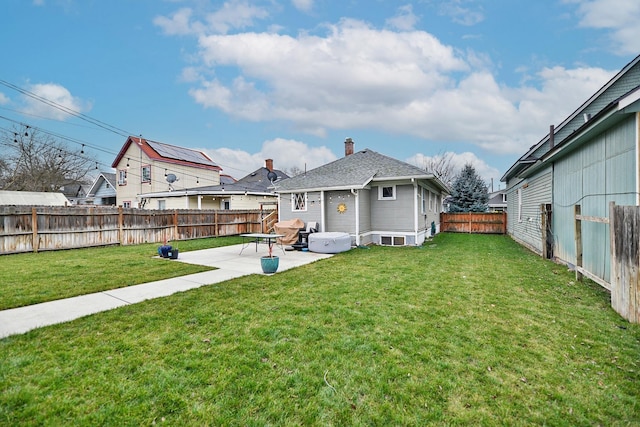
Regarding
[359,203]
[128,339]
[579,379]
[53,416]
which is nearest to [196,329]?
[128,339]

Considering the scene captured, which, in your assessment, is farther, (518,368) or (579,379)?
(518,368)

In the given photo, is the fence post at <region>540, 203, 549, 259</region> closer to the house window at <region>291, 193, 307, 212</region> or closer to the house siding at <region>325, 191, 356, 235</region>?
the house siding at <region>325, 191, 356, 235</region>

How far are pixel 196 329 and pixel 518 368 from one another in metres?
3.60

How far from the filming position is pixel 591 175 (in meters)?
6.05

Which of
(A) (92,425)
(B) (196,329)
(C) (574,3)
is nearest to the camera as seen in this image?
(A) (92,425)

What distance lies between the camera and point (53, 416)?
6.85ft

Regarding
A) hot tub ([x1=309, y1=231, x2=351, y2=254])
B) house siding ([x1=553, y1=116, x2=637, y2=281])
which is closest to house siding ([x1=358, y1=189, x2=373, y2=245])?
hot tub ([x1=309, y1=231, x2=351, y2=254])

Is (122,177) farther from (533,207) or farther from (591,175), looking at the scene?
(591,175)

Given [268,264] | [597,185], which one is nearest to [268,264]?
[268,264]

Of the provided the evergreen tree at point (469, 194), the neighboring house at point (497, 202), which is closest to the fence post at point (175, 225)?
the evergreen tree at point (469, 194)

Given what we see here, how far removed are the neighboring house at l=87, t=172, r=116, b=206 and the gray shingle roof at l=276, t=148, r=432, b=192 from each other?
70.6 feet

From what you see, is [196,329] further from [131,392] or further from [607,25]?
[607,25]

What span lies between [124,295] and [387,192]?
33.5 ft

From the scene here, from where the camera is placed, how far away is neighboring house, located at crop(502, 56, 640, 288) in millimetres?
4566
